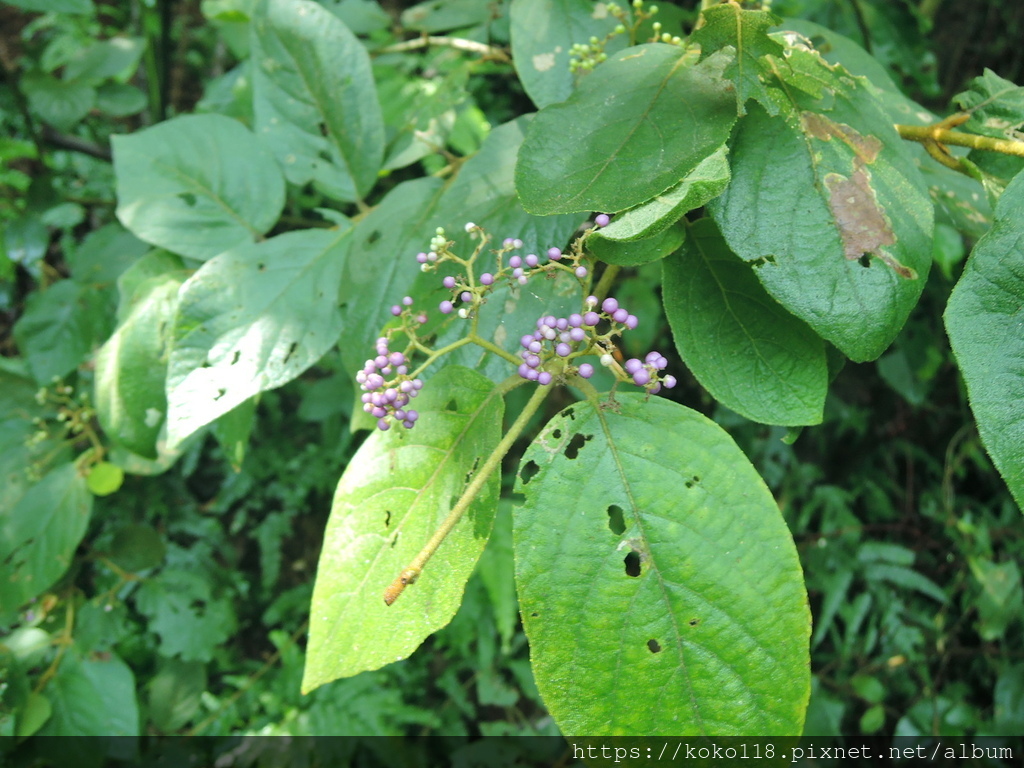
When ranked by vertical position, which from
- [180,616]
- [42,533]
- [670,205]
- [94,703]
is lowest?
[180,616]

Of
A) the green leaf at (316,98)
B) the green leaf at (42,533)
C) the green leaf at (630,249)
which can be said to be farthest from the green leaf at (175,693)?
the green leaf at (630,249)

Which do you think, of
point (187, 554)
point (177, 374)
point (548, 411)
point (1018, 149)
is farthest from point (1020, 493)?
point (187, 554)

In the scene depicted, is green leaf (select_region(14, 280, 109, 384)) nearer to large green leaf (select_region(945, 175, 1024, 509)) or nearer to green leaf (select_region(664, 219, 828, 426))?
green leaf (select_region(664, 219, 828, 426))

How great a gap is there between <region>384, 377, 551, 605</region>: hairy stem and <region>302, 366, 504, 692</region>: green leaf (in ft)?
0.05

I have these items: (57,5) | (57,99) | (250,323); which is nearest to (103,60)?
(57,99)

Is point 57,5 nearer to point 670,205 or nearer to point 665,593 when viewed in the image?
Result: point 670,205

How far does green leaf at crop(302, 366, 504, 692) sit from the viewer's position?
0.56m

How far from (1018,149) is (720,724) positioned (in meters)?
0.57

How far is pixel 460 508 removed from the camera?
0.55m

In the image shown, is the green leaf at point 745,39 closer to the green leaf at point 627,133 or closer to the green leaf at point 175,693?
the green leaf at point 627,133

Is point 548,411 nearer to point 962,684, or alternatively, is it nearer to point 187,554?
point 187,554

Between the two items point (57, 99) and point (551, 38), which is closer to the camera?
point (551, 38)

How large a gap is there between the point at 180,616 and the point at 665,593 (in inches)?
66.2

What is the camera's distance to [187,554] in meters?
2.15
